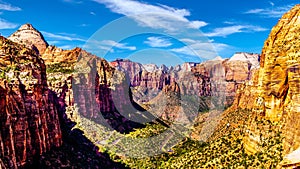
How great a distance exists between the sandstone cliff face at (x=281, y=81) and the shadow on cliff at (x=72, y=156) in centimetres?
4385

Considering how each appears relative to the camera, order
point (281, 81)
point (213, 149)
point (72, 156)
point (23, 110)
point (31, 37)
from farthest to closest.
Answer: point (31, 37) → point (72, 156) → point (213, 149) → point (23, 110) → point (281, 81)

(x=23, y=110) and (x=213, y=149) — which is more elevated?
(x=23, y=110)

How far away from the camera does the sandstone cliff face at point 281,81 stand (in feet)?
166

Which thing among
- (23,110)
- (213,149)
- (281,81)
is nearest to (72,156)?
(23,110)

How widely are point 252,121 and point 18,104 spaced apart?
45.8 metres

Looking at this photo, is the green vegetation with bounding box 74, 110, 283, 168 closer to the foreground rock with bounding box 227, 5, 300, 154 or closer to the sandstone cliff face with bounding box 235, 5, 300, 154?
the foreground rock with bounding box 227, 5, 300, 154

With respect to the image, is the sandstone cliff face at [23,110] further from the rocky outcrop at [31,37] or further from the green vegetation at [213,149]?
the rocky outcrop at [31,37]

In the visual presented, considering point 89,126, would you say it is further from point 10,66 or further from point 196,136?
point 10,66

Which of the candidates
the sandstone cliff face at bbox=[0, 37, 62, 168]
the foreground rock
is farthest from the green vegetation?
the sandstone cliff face at bbox=[0, 37, 62, 168]

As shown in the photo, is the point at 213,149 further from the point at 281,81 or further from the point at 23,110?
the point at 23,110

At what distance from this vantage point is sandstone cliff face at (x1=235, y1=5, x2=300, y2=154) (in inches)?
1996

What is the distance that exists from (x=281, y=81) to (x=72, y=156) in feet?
187

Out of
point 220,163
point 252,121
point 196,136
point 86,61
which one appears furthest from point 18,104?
point 196,136

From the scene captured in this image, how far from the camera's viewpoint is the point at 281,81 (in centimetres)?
5791
